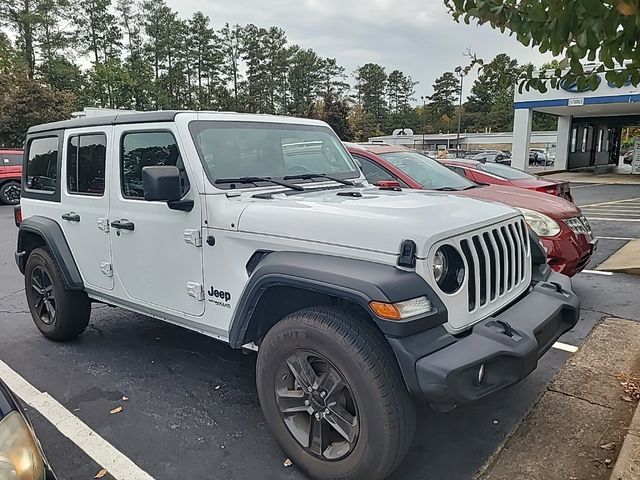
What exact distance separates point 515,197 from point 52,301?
499 cm

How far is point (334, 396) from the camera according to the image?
264 centimetres

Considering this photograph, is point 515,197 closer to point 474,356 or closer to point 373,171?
point 373,171

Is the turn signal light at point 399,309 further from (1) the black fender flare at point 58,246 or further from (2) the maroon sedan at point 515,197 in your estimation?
(1) the black fender flare at point 58,246

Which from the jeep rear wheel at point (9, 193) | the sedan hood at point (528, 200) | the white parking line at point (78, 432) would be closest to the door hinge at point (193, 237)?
the white parking line at point (78, 432)

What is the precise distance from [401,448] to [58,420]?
2276mm

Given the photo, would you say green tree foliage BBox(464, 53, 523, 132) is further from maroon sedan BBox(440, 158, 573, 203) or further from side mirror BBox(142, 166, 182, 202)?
side mirror BBox(142, 166, 182, 202)

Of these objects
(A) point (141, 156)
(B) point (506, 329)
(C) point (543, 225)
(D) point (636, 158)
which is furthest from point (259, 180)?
(D) point (636, 158)

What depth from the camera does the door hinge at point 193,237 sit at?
326cm

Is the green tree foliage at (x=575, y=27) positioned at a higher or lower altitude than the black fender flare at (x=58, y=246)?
higher

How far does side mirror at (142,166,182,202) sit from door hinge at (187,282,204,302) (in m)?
0.58

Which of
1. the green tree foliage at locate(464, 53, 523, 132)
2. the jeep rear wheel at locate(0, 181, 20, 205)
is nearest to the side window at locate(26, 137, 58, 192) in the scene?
the jeep rear wheel at locate(0, 181, 20, 205)

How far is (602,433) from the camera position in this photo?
3.16 meters

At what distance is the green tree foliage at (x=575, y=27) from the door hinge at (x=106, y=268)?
9.80 ft

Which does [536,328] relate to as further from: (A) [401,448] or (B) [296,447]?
(B) [296,447]
